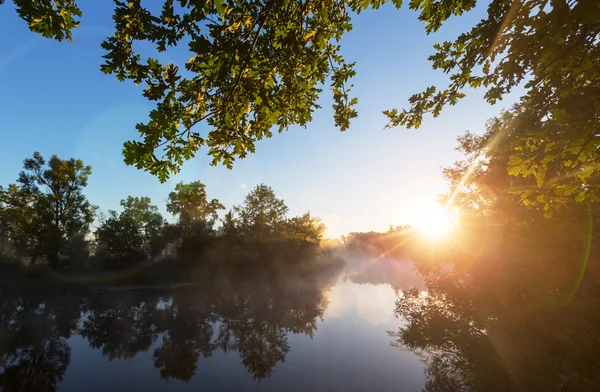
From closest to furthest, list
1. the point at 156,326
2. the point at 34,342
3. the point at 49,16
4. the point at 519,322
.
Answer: the point at 49,16, the point at 34,342, the point at 519,322, the point at 156,326

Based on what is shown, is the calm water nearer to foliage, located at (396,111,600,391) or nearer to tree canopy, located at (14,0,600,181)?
foliage, located at (396,111,600,391)

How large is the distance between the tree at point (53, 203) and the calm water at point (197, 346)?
857cm

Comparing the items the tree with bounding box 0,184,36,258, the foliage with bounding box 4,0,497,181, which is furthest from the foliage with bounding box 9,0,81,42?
the tree with bounding box 0,184,36,258

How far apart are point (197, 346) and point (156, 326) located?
4.19 metres

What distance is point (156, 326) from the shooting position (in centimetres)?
1284

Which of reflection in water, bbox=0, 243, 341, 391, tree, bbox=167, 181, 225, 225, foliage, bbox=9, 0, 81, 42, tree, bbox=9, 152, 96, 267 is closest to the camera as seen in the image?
foliage, bbox=9, 0, 81, 42

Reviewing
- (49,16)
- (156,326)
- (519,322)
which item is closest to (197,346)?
(156,326)

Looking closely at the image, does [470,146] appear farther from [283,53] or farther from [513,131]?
[283,53]

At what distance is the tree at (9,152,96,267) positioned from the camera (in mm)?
24672

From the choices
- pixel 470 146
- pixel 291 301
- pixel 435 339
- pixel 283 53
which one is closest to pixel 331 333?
pixel 435 339

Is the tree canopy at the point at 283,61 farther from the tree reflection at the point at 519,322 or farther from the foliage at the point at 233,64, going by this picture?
the tree reflection at the point at 519,322

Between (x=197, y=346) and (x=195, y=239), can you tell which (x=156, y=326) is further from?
(x=195, y=239)

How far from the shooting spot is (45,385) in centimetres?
719

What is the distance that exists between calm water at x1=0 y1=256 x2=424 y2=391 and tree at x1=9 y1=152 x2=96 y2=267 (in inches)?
337
